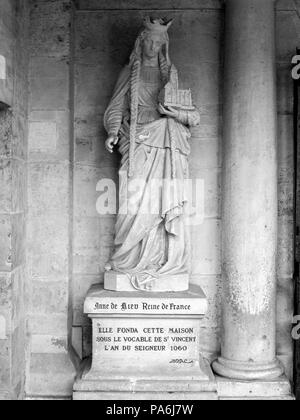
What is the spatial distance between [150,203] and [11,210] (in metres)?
1.04

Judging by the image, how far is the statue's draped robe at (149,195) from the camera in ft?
13.6

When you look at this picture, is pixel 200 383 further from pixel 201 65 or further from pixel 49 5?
pixel 49 5

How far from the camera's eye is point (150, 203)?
4180mm

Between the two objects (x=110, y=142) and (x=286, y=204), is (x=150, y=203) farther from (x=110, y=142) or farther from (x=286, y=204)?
(x=286, y=204)

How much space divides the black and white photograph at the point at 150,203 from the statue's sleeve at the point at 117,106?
1cm

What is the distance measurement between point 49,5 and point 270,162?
216cm

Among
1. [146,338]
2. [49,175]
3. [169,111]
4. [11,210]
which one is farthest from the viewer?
[49,175]

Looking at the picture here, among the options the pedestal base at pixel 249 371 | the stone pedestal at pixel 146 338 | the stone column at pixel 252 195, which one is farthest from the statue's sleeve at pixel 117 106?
the pedestal base at pixel 249 371

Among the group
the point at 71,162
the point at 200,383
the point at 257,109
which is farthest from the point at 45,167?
the point at 200,383

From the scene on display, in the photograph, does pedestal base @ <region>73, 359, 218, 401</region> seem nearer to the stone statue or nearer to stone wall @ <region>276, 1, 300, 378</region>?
the stone statue

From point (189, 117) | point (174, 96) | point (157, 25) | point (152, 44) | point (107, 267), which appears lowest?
point (107, 267)

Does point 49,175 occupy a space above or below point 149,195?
above

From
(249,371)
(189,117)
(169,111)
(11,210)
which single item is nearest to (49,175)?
(11,210)

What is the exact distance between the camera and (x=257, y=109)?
421cm
